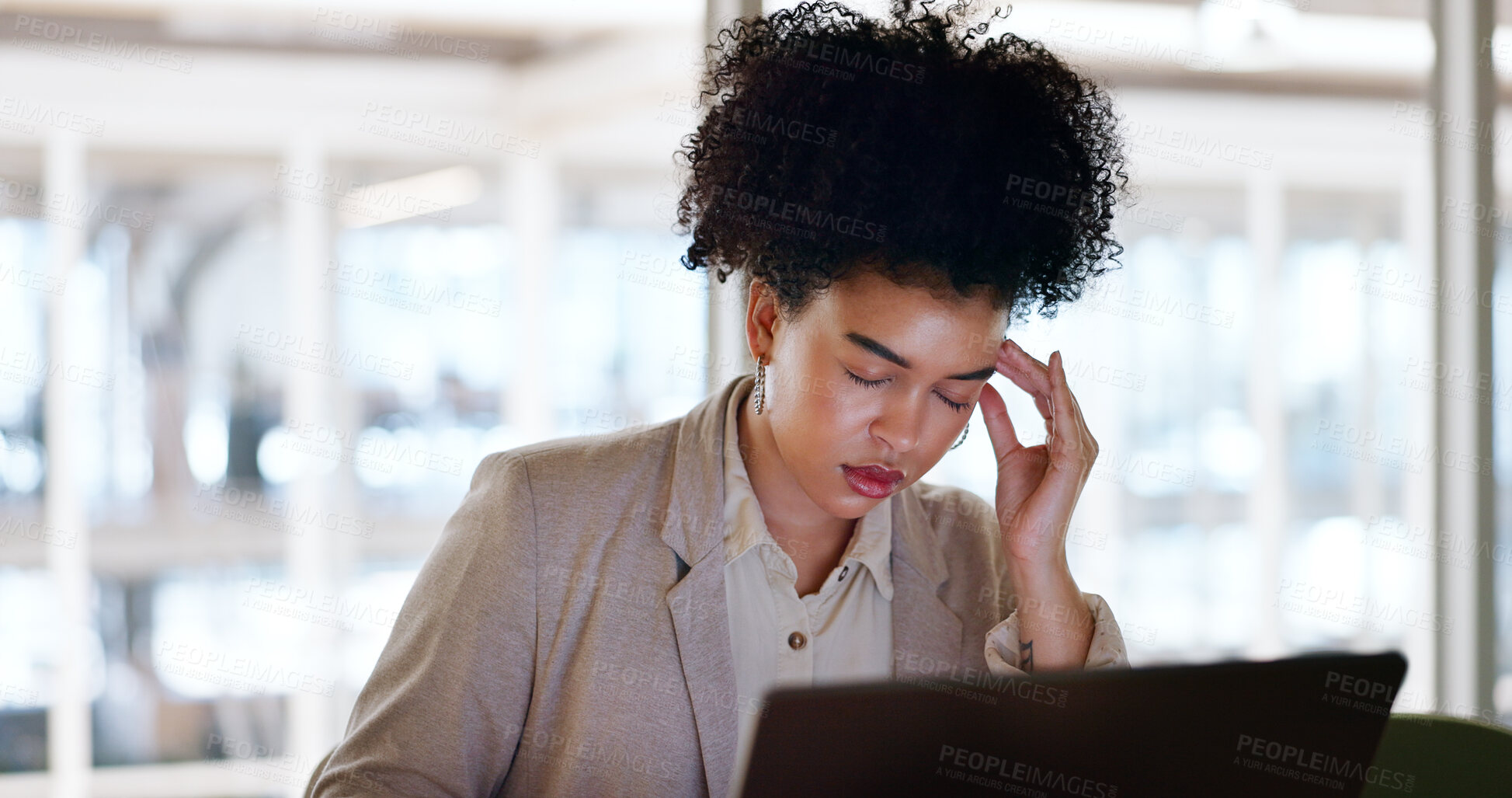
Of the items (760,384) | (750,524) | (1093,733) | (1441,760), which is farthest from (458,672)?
(1441,760)

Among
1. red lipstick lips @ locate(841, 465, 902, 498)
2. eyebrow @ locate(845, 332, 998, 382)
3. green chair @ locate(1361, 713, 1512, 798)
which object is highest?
eyebrow @ locate(845, 332, 998, 382)

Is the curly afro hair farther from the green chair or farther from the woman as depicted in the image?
the green chair

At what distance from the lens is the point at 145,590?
3529 mm

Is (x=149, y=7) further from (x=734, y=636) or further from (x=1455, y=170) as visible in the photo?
(x=1455, y=170)

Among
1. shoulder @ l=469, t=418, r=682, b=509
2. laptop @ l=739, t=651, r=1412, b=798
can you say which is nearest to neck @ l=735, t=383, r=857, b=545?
shoulder @ l=469, t=418, r=682, b=509

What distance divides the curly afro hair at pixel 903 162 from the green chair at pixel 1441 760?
0.71 metres

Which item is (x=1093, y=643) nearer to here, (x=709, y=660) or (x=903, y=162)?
(x=709, y=660)

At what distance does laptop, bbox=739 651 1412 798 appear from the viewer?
765 millimetres

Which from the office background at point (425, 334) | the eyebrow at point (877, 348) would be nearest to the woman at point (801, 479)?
the eyebrow at point (877, 348)

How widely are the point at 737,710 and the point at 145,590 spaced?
2866mm

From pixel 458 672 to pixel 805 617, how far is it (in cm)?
44

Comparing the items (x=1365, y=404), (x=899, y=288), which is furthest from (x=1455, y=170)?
(x=899, y=288)

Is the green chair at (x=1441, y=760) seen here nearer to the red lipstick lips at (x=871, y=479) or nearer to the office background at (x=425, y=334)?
the red lipstick lips at (x=871, y=479)

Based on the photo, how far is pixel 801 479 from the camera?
4.58ft
